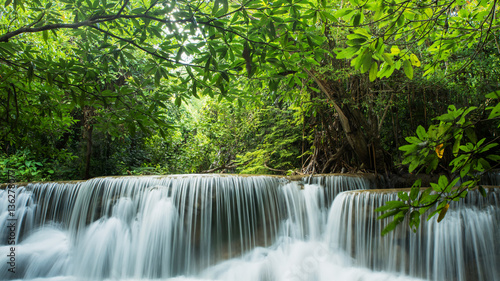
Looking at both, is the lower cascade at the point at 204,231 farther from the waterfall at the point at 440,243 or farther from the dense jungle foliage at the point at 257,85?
the dense jungle foliage at the point at 257,85

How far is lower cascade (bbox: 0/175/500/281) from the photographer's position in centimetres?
478

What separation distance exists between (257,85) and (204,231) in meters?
3.57

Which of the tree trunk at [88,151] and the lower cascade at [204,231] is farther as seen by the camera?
the tree trunk at [88,151]

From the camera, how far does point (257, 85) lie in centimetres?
296

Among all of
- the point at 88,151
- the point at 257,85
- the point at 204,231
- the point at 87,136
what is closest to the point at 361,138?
the point at 204,231

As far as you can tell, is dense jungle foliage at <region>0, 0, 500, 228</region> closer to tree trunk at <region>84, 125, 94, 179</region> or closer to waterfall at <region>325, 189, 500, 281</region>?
tree trunk at <region>84, 125, 94, 179</region>

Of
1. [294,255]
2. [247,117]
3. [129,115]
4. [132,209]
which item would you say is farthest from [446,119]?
[247,117]

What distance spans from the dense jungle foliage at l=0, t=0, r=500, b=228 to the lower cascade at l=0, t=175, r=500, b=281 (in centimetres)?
147

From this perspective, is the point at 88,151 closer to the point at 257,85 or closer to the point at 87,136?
the point at 87,136

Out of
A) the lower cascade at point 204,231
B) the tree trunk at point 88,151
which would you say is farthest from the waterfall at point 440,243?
the tree trunk at point 88,151

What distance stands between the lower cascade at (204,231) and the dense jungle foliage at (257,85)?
4.81 ft

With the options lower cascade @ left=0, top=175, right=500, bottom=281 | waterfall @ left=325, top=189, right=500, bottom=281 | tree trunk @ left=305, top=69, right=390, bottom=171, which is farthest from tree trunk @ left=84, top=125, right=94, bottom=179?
waterfall @ left=325, top=189, right=500, bottom=281

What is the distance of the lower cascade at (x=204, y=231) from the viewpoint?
478 centimetres

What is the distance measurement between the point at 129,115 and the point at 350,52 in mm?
1493
